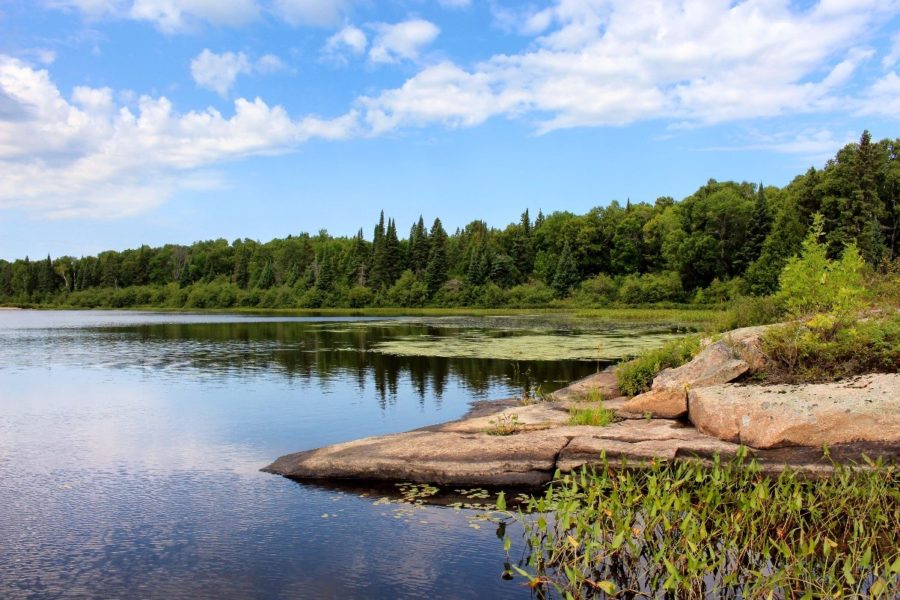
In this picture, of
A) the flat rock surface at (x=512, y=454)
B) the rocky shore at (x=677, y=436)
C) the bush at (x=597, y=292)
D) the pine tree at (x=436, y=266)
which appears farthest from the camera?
the pine tree at (x=436, y=266)

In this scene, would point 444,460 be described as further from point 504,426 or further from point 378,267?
point 378,267

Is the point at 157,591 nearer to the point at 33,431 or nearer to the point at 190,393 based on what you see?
the point at 33,431

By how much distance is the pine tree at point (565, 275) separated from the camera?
11719cm

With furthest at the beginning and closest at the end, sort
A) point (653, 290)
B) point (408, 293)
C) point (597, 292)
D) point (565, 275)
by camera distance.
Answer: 1. point (408, 293)
2. point (565, 275)
3. point (597, 292)
4. point (653, 290)

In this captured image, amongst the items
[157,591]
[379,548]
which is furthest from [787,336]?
[157,591]

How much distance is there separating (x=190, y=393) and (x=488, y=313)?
83.2m

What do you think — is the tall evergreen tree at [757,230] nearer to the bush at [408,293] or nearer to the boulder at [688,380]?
the bush at [408,293]

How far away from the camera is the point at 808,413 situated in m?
13.3

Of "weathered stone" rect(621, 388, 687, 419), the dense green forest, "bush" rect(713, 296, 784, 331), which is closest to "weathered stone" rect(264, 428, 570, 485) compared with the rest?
"weathered stone" rect(621, 388, 687, 419)

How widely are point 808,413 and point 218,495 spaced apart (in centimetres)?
1204

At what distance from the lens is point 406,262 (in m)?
140

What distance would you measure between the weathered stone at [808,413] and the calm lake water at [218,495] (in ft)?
18.9

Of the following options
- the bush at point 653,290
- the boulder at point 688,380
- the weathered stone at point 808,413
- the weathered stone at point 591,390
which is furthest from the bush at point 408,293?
the weathered stone at point 808,413

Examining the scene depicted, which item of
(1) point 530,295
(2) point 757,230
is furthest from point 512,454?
(1) point 530,295
